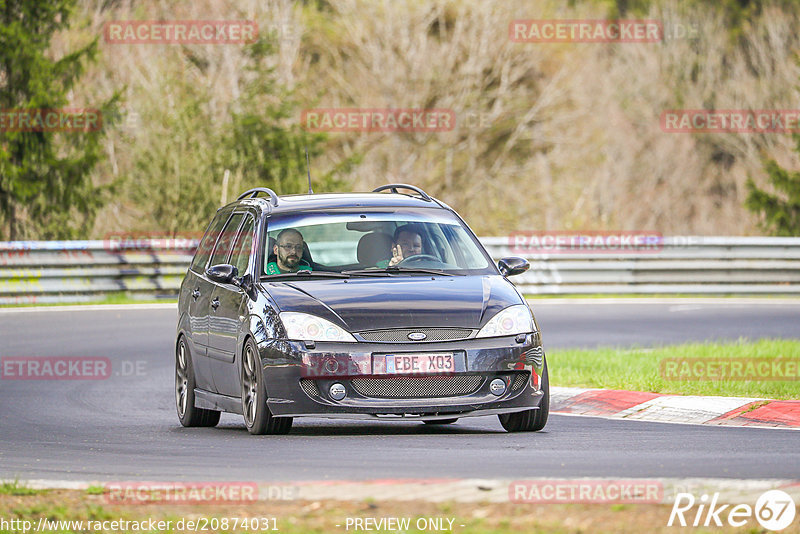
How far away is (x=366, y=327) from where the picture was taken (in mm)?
9820

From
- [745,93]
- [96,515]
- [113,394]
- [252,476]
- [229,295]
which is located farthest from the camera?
[745,93]

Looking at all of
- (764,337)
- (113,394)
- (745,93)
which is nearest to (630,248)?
(764,337)

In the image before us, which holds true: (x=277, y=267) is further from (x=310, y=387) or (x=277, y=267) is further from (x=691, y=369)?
(x=691, y=369)

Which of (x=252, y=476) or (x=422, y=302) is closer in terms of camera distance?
(x=252, y=476)

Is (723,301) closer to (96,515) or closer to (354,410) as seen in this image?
(354,410)

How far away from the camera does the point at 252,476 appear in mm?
7746

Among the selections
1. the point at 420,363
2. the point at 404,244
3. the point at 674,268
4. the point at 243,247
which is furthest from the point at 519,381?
the point at 674,268

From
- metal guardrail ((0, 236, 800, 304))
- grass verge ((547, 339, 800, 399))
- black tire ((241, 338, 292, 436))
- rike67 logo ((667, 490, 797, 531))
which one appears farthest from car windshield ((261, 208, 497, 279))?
metal guardrail ((0, 236, 800, 304))

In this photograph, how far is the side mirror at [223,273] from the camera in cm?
1090

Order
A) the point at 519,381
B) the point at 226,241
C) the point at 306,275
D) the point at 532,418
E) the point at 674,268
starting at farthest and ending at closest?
1. the point at 674,268
2. the point at 226,241
3. the point at 306,275
4. the point at 532,418
5. the point at 519,381

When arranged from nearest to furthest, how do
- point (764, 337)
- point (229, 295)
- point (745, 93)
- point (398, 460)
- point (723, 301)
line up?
point (398, 460) < point (229, 295) < point (764, 337) < point (723, 301) < point (745, 93)

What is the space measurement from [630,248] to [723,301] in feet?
6.06

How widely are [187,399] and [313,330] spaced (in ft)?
7.74

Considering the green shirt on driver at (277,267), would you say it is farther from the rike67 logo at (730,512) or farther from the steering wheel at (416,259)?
the rike67 logo at (730,512)
